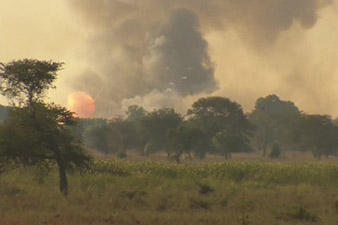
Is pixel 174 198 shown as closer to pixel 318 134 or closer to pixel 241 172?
pixel 241 172

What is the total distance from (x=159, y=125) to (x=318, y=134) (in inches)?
1240

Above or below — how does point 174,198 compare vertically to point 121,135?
below

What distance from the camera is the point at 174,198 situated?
16188 millimetres

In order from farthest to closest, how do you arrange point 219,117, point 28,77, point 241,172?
point 219,117 → point 241,172 → point 28,77

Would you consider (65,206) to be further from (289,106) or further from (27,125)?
(289,106)

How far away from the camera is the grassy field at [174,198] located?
11.5 metres

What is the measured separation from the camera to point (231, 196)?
57.1 ft

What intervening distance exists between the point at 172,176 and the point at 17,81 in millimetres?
12968

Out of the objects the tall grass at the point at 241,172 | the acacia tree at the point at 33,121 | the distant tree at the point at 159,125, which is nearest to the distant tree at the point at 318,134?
the distant tree at the point at 159,125

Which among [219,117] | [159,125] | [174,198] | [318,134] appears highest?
[219,117]

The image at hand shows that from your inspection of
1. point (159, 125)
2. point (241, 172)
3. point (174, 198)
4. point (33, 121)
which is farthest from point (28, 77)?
point (159, 125)

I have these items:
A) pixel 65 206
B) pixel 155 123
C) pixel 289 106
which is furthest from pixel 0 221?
pixel 289 106

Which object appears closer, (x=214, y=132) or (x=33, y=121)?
(x=33, y=121)

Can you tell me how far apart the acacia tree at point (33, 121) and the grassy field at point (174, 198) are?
1.59 metres
